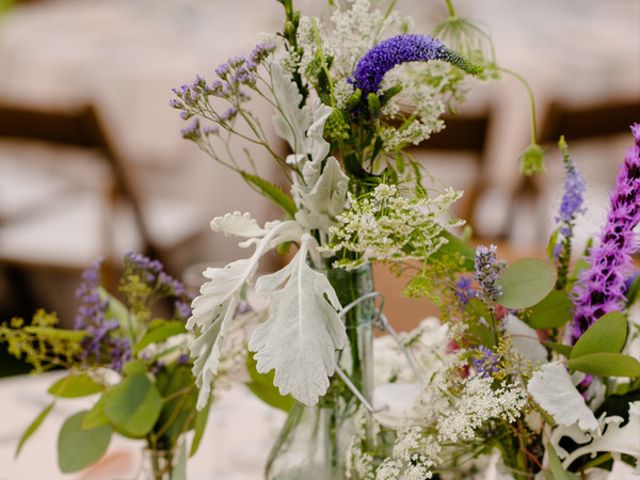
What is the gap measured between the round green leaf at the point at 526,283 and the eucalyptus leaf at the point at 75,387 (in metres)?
0.43

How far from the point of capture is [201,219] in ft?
9.58

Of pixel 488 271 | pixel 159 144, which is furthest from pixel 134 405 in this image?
pixel 159 144

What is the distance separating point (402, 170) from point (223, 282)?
0.20m

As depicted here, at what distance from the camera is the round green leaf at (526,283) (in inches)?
27.4

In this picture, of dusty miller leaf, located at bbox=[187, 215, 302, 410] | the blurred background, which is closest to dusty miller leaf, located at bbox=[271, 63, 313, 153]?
dusty miller leaf, located at bbox=[187, 215, 302, 410]

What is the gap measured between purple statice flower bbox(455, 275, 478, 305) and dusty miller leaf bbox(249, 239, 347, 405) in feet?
0.41

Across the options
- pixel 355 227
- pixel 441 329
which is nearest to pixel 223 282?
pixel 355 227

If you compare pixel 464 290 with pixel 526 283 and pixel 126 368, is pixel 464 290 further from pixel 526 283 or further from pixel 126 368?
pixel 126 368

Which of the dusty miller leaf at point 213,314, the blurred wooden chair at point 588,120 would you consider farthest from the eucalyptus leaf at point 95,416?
the blurred wooden chair at point 588,120

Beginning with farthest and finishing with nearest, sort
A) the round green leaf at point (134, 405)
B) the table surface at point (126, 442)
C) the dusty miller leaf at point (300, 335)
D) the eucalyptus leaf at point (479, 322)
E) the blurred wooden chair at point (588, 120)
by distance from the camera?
the blurred wooden chair at point (588, 120) < the table surface at point (126, 442) < the round green leaf at point (134, 405) < the eucalyptus leaf at point (479, 322) < the dusty miller leaf at point (300, 335)

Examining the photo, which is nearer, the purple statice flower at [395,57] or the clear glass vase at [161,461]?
the purple statice flower at [395,57]

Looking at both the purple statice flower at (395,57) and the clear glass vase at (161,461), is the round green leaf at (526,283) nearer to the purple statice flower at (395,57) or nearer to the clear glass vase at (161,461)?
the purple statice flower at (395,57)

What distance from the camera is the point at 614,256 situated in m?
0.70

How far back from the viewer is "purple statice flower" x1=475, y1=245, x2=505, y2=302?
0.65m
